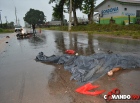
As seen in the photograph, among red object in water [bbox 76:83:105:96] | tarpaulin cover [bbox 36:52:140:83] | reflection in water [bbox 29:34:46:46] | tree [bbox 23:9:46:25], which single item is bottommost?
red object in water [bbox 76:83:105:96]

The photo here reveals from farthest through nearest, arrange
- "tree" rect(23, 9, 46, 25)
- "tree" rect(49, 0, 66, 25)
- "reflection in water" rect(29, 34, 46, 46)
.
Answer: "tree" rect(23, 9, 46, 25)
"tree" rect(49, 0, 66, 25)
"reflection in water" rect(29, 34, 46, 46)

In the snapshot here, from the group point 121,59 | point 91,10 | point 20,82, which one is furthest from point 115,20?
point 20,82

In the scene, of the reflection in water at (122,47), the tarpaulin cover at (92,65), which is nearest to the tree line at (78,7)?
the reflection in water at (122,47)

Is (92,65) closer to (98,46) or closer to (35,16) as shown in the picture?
(98,46)

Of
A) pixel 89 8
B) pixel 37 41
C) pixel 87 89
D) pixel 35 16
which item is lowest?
pixel 87 89

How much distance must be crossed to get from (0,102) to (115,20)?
106 ft

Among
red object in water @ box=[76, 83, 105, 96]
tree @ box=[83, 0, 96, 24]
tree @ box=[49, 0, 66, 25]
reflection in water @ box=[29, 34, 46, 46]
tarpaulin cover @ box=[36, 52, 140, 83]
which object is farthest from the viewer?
tree @ box=[49, 0, 66, 25]

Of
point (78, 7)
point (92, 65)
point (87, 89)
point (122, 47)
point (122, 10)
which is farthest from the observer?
point (78, 7)

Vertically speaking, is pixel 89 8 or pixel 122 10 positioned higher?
pixel 89 8

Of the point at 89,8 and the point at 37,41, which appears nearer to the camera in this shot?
the point at 37,41

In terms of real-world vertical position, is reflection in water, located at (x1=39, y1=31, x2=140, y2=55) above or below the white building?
below

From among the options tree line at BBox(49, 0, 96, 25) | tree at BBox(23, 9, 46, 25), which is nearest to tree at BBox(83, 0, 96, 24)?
tree line at BBox(49, 0, 96, 25)

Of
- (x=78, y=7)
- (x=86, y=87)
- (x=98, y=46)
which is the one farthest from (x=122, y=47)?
(x=78, y=7)

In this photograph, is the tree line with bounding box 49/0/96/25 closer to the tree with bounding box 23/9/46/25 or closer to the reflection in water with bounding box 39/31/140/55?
the reflection in water with bounding box 39/31/140/55
